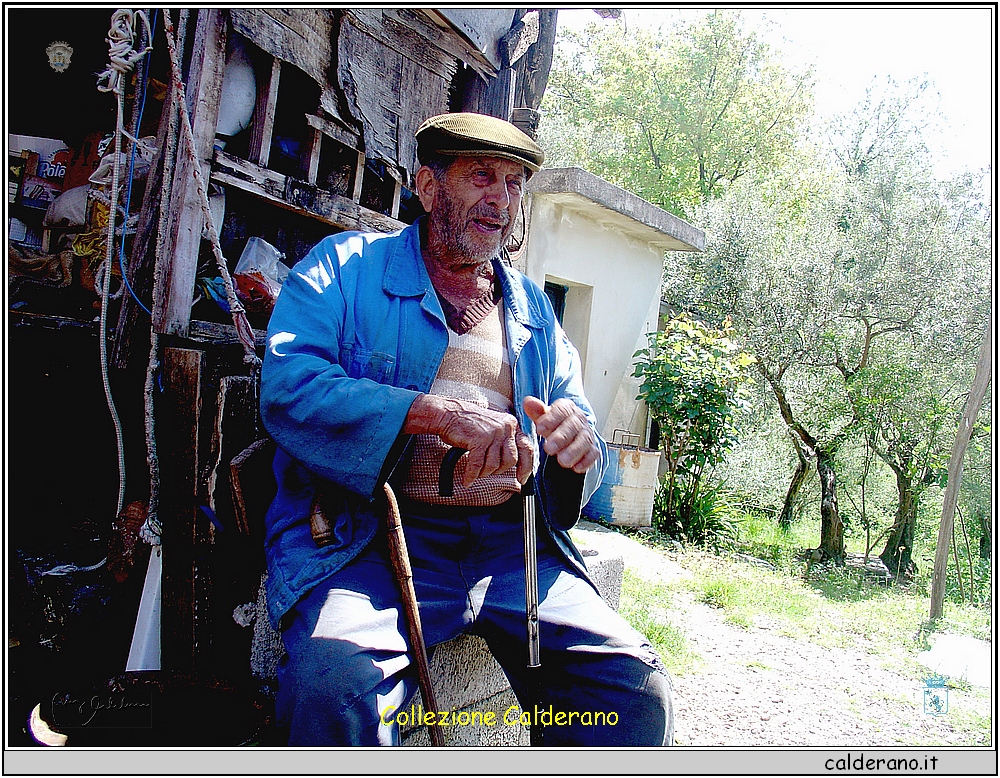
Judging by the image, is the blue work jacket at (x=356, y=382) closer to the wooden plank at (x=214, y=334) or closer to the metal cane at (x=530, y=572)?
the metal cane at (x=530, y=572)

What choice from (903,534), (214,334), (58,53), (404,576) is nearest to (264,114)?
(214,334)

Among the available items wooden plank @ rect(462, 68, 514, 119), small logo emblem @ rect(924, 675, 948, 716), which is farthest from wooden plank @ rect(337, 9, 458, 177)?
small logo emblem @ rect(924, 675, 948, 716)

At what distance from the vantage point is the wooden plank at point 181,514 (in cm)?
238

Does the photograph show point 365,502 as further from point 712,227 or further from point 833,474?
point 712,227

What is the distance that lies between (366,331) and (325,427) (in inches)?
14.4

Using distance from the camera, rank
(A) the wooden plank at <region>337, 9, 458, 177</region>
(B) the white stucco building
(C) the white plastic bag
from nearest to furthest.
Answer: (C) the white plastic bag, (A) the wooden plank at <region>337, 9, 458, 177</region>, (B) the white stucco building

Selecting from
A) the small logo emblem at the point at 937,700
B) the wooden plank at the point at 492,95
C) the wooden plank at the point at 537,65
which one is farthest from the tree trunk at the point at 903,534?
the wooden plank at the point at 492,95

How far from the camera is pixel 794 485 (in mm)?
10977

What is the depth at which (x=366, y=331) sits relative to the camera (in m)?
2.17

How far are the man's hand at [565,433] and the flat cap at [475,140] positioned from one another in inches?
31.4

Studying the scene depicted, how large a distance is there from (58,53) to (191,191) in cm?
199

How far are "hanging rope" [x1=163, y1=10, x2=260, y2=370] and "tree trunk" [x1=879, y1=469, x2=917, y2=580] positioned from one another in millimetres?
8691

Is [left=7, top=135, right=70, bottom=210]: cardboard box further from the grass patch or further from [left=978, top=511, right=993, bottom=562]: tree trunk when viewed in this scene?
[left=978, top=511, right=993, bottom=562]: tree trunk

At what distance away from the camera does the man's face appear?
7.66ft
